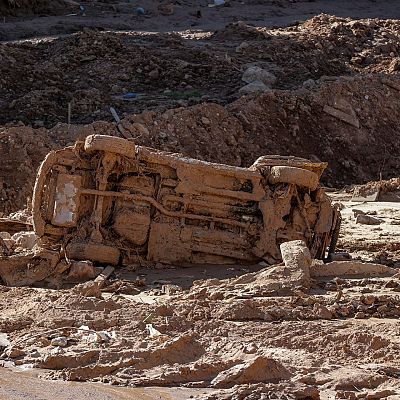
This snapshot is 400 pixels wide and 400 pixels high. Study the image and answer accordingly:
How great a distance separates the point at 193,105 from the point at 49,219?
8942mm

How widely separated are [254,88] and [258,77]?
0.74 metres

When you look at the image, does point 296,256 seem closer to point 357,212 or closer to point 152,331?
point 152,331

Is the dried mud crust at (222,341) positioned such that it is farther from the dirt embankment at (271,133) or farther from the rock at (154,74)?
the rock at (154,74)

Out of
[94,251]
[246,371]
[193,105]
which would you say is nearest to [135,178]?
[94,251]

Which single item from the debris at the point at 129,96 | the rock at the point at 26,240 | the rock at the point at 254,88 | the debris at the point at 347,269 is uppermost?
the rock at the point at 254,88

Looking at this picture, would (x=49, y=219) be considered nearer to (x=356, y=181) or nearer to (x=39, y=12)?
(x=356, y=181)

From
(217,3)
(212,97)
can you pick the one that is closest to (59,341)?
(212,97)

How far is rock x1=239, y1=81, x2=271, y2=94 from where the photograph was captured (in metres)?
20.9

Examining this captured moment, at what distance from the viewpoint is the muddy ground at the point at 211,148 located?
313 inches

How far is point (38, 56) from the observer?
878 inches

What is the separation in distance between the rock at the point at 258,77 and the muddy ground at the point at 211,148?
185 millimetres

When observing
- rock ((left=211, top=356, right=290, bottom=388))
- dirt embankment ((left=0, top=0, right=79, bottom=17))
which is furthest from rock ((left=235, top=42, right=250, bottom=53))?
rock ((left=211, top=356, right=290, bottom=388))

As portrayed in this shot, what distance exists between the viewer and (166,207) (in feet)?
37.2

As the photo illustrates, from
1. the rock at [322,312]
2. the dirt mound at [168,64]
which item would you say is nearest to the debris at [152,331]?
the rock at [322,312]
